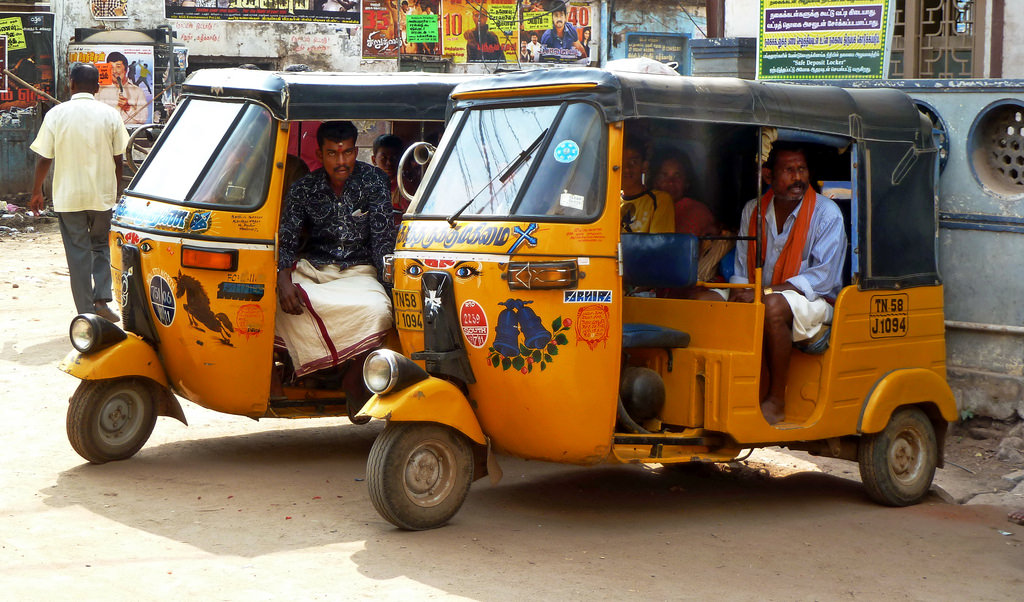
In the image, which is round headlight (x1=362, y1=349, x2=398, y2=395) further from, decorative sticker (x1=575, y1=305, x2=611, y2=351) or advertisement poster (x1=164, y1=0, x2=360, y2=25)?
advertisement poster (x1=164, y1=0, x2=360, y2=25)

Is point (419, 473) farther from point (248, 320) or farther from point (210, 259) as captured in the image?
point (210, 259)

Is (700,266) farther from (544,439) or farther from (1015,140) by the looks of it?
(1015,140)

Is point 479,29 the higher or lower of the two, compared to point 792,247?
higher

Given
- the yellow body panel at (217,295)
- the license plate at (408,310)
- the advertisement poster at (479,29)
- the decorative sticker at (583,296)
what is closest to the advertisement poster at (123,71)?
the advertisement poster at (479,29)

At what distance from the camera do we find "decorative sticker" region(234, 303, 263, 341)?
5938mm

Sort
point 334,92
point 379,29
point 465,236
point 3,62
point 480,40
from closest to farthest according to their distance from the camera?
point 465,236 → point 334,92 → point 3,62 → point 379,29 → point 480,40

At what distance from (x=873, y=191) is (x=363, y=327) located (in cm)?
269

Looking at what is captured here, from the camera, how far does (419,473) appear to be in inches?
198

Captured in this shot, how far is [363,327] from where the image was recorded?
6.20m

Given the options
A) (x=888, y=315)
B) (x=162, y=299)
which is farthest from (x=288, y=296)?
(x=888, y=315)

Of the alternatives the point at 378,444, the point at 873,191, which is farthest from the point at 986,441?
the point at 378,444

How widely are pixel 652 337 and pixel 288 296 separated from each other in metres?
1.89

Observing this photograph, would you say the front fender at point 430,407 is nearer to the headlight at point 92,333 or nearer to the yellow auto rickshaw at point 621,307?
the yellow auto rickshaw at point 621,307

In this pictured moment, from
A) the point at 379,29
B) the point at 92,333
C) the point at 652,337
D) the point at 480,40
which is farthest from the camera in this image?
the point at 480,40
